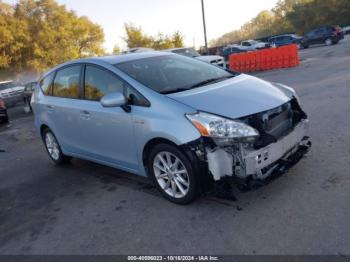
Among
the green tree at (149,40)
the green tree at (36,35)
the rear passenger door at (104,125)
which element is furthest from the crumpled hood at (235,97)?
the green tree at (36,35)

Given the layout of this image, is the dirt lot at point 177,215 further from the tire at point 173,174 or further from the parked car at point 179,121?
the parked car at point 179,121

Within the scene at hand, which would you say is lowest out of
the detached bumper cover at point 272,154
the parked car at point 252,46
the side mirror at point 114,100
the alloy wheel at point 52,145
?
the parked car at point 252,46

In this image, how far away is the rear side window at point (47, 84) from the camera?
6344 millimetres

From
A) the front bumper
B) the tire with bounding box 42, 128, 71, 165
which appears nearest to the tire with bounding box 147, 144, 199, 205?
the front bumper

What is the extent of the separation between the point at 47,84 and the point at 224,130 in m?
3.89

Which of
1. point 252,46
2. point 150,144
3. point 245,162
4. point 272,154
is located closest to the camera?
point 245,162

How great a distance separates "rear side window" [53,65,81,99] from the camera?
5.51 metres

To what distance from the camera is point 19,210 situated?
498 cm

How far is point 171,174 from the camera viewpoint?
423 cm

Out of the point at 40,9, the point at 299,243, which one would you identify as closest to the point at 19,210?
the point at 299,243

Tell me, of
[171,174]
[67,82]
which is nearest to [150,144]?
[171,174]

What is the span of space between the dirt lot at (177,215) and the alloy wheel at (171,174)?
0.19 metres

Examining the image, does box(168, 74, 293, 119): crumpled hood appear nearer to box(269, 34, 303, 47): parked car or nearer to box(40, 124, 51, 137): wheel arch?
box(40, 124, 51, 137): wheel arch

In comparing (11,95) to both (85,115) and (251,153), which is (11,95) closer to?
(85,115)
